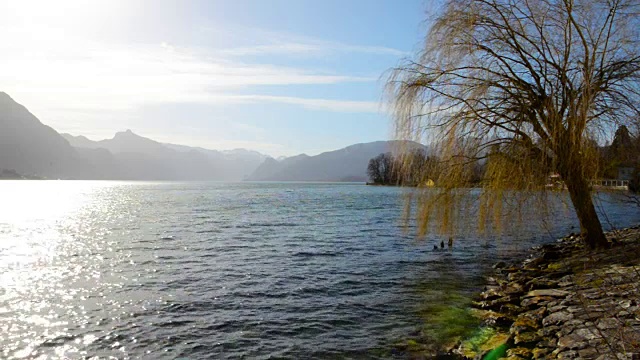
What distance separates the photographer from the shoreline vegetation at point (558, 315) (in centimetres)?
705

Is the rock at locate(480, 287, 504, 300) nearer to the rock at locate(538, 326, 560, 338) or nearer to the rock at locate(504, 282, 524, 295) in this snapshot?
the rock at locate(504, 282, 524, 295)

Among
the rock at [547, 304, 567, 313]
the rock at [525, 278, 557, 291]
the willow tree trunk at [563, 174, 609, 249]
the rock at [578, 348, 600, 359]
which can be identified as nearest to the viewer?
the rock at [578, 348, 600, 359]

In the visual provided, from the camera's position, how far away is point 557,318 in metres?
9.16

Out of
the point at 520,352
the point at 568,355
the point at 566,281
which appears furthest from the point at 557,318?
the point at 566,281

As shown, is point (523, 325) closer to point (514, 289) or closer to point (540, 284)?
point (540, 284)

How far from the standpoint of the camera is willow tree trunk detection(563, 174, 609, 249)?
12.8m

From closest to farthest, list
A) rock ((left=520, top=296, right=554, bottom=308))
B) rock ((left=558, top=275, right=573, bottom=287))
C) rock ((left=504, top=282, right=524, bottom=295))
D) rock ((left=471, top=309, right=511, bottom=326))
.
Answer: rock ((left=471, top=309, right=511, bottom=326)) → rock ((left=520, top=296, right=554, bottom=308)) → rock ((left=558, top=275, right=573, bottom=287)) → rock ((left=504, top=282, right=524, bottom=295))

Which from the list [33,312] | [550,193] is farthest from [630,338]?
[33,312]

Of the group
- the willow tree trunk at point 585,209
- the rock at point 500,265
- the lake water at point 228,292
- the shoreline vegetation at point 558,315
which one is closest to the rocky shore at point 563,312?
the shoreline vegetation at point 558,315

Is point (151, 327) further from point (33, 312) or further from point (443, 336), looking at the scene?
point (443, 336)

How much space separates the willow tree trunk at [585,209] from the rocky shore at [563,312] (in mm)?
542

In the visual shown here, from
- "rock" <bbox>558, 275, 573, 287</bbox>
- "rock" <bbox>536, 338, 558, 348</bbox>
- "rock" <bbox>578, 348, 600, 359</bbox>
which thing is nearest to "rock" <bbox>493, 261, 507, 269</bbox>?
"rock" <bbox>558, 275, 573, 287</bbox>

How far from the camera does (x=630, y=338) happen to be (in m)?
6.43

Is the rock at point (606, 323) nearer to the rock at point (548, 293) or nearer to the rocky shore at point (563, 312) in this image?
the rocky shore at point (563, 312)
